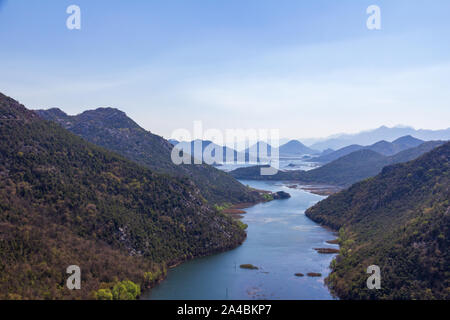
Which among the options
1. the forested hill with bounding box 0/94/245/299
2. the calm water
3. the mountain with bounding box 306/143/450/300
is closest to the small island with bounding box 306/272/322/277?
the calm water

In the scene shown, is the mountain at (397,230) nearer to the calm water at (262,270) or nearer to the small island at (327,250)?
the small island at (327,250)

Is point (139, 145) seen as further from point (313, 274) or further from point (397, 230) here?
point (397, 230)

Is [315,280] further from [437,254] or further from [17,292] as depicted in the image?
[17,292]

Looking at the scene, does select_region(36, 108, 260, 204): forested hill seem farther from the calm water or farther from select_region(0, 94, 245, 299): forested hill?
the calm water

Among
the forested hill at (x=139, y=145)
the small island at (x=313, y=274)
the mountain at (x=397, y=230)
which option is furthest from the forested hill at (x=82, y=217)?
the forested hill at (x=139, y=145)

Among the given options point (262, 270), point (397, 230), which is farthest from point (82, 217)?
point (397, 230)

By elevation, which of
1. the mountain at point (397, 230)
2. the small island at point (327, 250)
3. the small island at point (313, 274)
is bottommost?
the small island at point (313, 274)

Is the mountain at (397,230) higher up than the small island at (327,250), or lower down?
higher up
